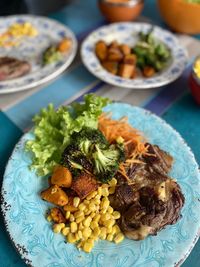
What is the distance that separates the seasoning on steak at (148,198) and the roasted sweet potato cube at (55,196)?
0.25 metres

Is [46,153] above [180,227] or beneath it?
above

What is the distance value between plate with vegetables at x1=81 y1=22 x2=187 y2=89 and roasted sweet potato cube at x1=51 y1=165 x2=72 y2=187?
33.8 inches

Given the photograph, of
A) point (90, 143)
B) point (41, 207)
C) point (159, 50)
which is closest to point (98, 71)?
point (159, 50)

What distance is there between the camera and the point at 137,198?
1670mm

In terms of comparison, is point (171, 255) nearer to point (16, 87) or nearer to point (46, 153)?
point (46, 153)

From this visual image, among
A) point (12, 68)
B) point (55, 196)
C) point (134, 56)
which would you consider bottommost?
point (134, 56)

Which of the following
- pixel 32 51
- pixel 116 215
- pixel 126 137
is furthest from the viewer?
pixel 32 51

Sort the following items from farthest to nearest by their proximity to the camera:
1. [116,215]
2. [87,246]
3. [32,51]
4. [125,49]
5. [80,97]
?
1. [32,51]
2. [125,49]
3. [80,97]
4. [116,215]
5. [87,246]

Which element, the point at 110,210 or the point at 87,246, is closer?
the point at 87,246

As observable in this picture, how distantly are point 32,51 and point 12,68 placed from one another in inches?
14.6

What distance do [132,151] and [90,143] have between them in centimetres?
25

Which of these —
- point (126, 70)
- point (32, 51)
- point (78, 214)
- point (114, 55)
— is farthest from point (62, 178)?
point (32, 51)

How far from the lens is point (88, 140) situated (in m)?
1.82

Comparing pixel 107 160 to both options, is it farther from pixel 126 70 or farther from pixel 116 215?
pixel 126 70
